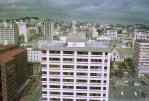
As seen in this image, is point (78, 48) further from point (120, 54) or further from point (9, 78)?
point (120, 54)

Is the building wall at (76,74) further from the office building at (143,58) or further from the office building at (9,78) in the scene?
the office building at (143,58)

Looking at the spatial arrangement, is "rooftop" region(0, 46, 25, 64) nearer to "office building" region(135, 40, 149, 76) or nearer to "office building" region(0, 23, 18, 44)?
"office building" region(0, 23, 18, 44)

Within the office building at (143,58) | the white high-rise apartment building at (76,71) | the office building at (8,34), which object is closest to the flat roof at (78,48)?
the white high-rise apartment building at (76,71)

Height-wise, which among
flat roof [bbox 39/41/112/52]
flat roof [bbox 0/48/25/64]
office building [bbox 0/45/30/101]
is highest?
flat roof [bbox 39/41/112/52]

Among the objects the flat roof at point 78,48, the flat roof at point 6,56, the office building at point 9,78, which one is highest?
the flat roof at point 78,48

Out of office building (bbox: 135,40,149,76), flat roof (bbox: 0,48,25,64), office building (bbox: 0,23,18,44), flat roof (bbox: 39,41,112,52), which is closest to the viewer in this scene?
flat roof (bbox: 39,41,112,52)

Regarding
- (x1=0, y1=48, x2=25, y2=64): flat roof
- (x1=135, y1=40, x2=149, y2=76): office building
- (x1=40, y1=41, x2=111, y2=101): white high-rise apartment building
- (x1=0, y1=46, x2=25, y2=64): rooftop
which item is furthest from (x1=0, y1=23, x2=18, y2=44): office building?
(x1=40, y1=41, x2=111, y2=101): white high-rise apartment building

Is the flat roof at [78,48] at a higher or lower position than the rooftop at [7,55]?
higher

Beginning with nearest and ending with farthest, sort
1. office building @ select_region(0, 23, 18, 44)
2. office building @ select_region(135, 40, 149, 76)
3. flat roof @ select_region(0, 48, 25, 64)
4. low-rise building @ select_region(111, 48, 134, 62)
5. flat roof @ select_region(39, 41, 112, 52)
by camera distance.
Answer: flat roof @ select_region(39, 41, 112, 52) < flat roof @ select_region(0, 48, 25, 64) < office building @ select_region(135, 40, 149, 76) < low-rise building @ select_region(111, 48, 134, 62) < office building @ select_region(0, 23, 18, 44)

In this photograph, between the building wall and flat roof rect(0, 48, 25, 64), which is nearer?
the building wall

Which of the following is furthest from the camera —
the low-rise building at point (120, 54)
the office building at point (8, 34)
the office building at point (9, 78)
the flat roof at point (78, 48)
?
the office building at point (8, 34)

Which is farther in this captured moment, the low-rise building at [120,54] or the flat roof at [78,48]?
the low-rise building at [120,54]
